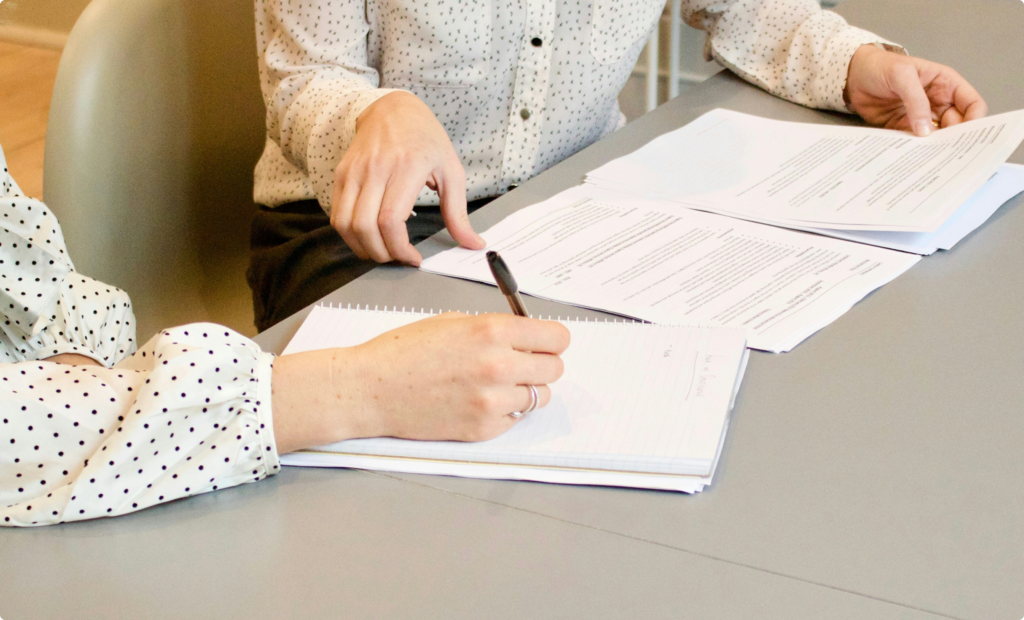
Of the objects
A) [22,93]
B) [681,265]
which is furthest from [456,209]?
[22,93]

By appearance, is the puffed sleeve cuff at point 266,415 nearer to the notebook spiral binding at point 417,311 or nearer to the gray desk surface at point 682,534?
the gray desk surface at point 682,534

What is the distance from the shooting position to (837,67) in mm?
1007

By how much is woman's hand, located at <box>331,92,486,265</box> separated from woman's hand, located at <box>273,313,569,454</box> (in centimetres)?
19

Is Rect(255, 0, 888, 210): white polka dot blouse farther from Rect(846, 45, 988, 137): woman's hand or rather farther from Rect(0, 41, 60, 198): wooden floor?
Rect(0, 41, 60, 198): wooden floor

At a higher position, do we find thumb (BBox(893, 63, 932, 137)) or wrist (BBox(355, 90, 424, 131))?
wrist (BBox(355, 90, 424, 131))

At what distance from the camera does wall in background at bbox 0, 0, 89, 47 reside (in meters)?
2.68

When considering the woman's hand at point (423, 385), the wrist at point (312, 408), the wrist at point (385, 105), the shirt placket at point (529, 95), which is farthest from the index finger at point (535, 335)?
the shirt placket at point (529, 95)

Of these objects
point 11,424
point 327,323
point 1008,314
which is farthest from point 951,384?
point 11,424

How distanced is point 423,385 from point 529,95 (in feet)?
2.03

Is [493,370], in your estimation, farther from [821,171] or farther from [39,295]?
[821,171]

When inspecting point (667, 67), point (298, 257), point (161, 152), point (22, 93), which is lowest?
point (22, 93)

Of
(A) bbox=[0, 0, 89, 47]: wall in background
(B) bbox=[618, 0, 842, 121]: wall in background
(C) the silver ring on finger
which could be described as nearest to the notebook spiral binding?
(C) the silver ring on finger

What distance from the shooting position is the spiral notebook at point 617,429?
49cm

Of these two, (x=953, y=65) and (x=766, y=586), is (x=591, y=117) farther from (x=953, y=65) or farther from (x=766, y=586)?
(x=766, y=586)
